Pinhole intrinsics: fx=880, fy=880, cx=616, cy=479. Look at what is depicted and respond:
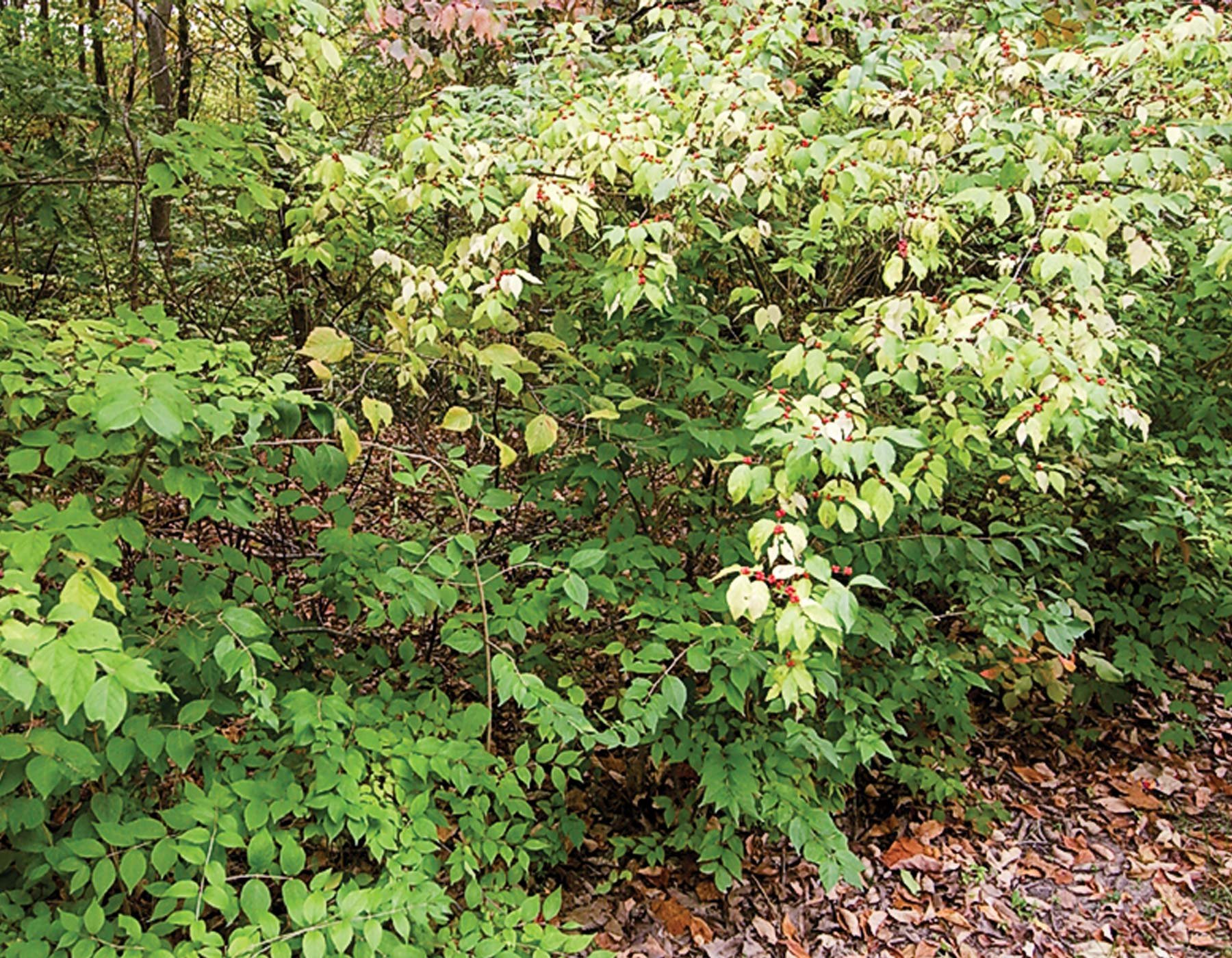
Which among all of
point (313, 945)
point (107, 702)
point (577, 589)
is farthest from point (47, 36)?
point (313, 945)

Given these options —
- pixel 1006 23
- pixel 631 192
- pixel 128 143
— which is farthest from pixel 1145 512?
pixel 128 143

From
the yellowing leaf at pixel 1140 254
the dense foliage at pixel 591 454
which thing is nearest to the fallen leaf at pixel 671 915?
the dense foliage at pixel 591 454

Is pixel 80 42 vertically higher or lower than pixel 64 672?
higher

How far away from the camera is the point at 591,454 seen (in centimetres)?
288

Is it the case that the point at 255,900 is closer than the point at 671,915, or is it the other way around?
the point at 255,900

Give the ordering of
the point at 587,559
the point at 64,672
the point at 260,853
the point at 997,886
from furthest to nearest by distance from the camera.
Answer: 1. the point at 997,886
2. the point at 587,559
3. the point at 260,853
4. the point at 64,672

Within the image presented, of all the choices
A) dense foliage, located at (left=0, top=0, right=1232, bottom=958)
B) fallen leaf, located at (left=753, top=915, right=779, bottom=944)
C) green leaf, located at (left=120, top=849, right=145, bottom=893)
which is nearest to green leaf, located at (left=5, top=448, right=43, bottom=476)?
dense foliage, located at (left=0, top=0, right=1232, bottom=958)

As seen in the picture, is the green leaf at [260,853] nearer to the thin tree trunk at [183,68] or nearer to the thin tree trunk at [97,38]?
the thin tree trunk at [183,68]

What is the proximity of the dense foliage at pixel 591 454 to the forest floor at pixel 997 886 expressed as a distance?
0.17 metres

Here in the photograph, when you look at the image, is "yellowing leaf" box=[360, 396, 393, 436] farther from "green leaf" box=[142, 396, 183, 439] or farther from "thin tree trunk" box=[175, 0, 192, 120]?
"thin tree trunk" box=[175, 0, 192, 120]

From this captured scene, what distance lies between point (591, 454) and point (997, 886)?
2205 millimetres

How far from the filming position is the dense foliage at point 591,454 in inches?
77.8

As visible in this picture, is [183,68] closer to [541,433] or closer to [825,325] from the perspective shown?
[541,433]

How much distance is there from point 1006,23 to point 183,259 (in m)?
3.82
